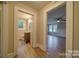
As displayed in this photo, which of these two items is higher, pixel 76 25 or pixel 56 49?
pixel 76 25

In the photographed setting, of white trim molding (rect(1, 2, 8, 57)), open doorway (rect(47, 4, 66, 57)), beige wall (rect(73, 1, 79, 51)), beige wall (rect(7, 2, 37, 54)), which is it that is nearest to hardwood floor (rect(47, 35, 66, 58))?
open doorway (rect(47, 4, 66, 57))

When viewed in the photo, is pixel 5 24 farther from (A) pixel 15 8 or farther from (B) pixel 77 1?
(B) pixel 77 1

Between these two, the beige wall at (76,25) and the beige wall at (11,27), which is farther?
the beige wall at (11,27)

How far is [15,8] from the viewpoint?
3596mm

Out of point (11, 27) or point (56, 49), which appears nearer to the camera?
point (11, 27)

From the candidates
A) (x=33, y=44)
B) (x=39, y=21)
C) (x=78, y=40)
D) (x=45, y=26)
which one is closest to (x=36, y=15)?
(x=39, y=21)

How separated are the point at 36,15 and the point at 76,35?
10.1ft

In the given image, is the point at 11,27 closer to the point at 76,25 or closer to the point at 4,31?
the point at 4,31

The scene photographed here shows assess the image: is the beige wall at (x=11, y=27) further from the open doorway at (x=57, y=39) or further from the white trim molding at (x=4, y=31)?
the open doorway at (x=57, y=39)

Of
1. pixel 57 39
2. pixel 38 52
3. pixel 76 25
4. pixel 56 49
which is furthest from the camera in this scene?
pixel 57 39

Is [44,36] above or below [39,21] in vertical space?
below

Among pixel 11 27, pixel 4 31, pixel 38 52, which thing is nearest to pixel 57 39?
pixel 38 52

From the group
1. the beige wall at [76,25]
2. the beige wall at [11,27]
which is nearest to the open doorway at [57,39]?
the beige wall at [76,25]

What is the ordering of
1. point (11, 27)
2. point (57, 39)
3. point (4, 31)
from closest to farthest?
point (4, 31) < point (11, 27) < point (57, 39)
